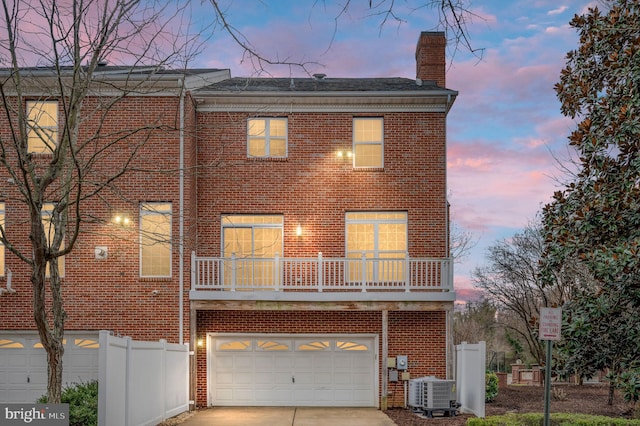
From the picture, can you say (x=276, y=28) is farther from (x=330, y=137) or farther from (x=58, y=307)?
(x=330, y=137)

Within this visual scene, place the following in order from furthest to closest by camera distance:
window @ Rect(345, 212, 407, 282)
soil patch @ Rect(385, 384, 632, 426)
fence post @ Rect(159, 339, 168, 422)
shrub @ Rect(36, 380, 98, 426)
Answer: window @ Rect(345, 212, 407, 282) < soil patch @ Rect(385, 384, 632, 426) < fence post @ Rect(159, 339, 168, 422) < shrub @ Rect(36, 380, 98, 426)

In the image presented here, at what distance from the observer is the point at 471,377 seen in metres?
18.4

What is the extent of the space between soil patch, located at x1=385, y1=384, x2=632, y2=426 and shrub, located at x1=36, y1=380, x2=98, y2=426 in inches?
275

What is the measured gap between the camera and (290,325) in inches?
810

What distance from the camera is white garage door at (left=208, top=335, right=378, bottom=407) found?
20438 millimetres

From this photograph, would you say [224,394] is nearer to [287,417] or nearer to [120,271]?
[287,417]

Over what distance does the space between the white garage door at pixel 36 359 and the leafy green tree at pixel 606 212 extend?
42.7 ft

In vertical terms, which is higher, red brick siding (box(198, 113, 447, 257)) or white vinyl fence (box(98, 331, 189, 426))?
red brick siding (box(198, 113, 447, 257))

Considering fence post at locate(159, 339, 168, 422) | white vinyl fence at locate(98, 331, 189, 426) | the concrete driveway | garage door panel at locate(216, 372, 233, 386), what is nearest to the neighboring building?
Answer: garage door panel at locate(216, 372, 233, 386)

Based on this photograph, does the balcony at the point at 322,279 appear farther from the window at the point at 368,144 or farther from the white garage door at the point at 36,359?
the white garage door at the point at 36,359

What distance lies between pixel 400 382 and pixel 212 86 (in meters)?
9.73

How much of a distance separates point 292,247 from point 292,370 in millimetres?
3421

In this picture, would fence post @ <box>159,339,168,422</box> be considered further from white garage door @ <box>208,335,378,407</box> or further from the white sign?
the white sign

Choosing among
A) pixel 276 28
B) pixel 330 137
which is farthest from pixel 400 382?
pixel 276 28
